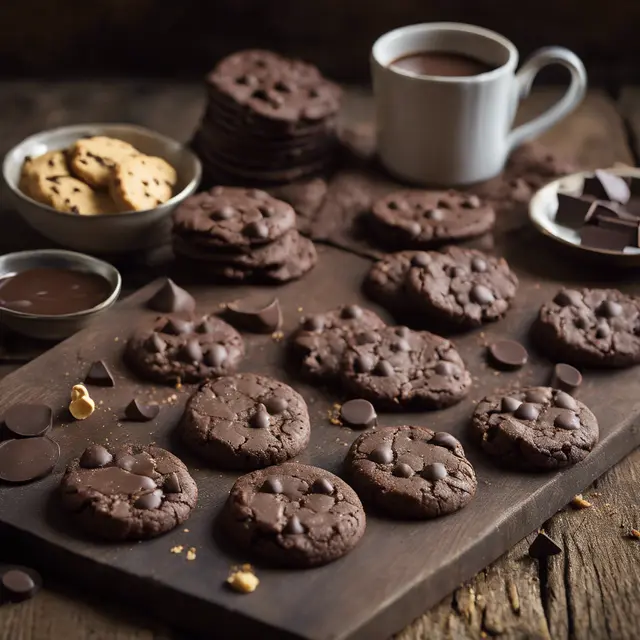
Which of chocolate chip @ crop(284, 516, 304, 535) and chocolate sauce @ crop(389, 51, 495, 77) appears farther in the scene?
chocolate sauce @ crop(389, 51, 495, 77)

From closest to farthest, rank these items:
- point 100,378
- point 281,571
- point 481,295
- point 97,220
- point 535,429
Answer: point 281,571, point 535,429, point 100,378, point 481,295, point 97,220

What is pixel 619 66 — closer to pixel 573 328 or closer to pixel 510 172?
pixel 510 172

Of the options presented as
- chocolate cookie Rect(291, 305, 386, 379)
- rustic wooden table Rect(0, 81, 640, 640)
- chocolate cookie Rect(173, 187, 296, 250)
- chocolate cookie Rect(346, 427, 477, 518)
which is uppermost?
chocolate cookie Rect(173, 187, 296, 250)

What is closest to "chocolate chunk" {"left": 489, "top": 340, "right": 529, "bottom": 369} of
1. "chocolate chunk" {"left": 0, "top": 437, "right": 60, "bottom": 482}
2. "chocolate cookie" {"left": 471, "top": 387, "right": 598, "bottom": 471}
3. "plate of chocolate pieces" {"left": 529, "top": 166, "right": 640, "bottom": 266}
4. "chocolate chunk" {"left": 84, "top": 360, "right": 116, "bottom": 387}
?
"chocolate cookie" {"left": 471, "top": 387, "right": 598, "bottom": 471}

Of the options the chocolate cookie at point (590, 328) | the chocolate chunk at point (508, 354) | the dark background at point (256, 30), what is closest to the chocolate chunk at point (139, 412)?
the chocolate chunk at point (508, 354)

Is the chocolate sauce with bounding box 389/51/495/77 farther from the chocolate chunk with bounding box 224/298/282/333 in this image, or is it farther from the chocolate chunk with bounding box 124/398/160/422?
the chocolate chunk with bounding box 124/398/160/422

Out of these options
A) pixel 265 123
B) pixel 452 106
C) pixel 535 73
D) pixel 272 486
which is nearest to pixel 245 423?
pixel 272 486

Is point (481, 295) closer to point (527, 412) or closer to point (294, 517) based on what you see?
point (527, 412)
